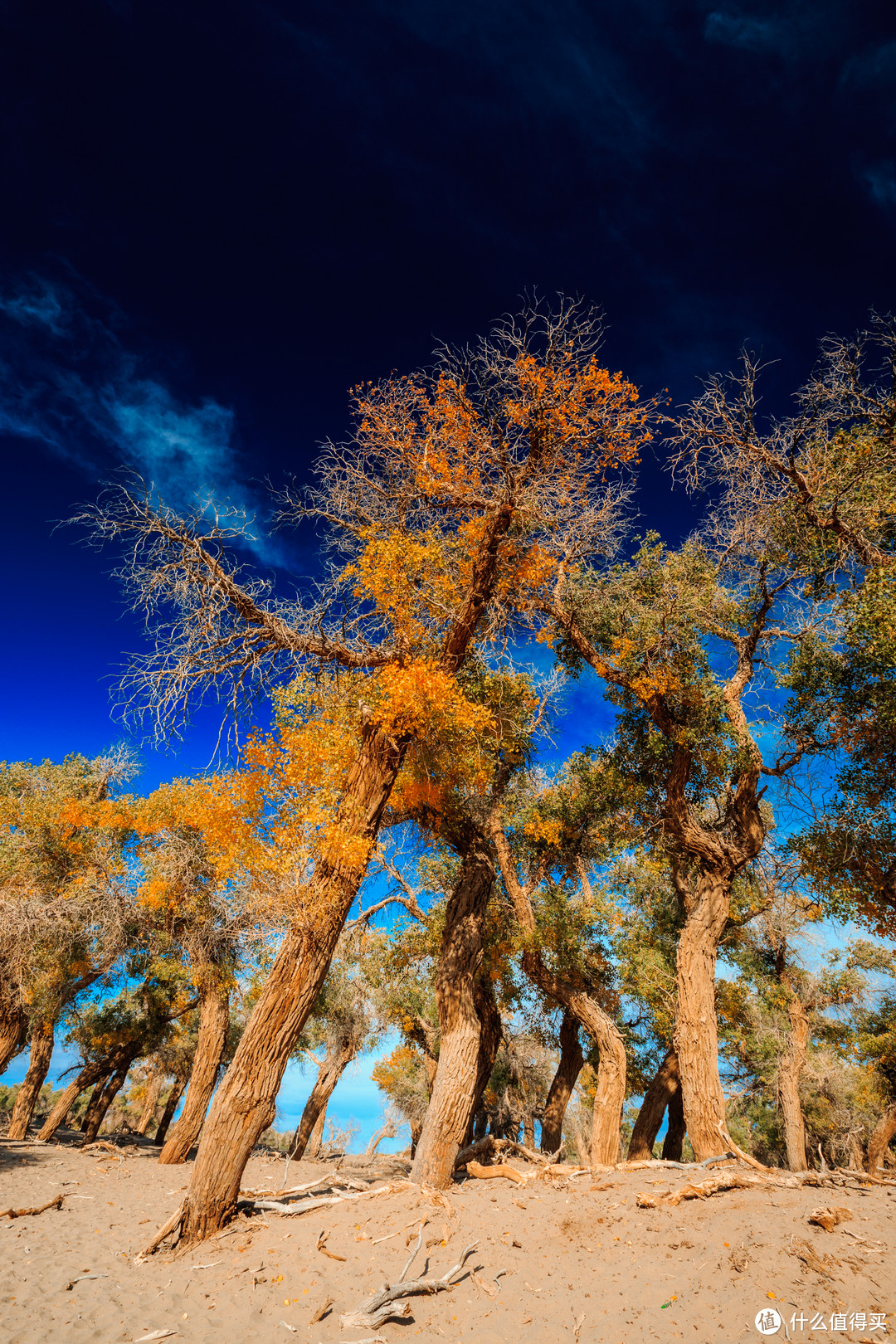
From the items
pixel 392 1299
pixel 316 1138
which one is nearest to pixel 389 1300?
pixel 392 1299

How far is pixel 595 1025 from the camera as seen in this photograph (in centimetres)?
1225

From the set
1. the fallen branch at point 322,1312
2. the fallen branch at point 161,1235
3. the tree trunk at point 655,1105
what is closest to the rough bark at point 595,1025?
the tree trunk at point 655,1105

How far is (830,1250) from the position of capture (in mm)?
4816

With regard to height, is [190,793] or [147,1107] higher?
[190,793]

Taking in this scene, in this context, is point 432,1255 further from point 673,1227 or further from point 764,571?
point 764,571

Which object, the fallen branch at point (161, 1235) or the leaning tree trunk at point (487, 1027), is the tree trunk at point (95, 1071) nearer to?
the leaning tree trunk at point (487, 1027)

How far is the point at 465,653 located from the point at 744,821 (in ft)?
19.0

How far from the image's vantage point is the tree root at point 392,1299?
4809 mm

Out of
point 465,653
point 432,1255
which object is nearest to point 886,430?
point 465,653

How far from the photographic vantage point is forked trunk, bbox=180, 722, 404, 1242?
6.73 metres

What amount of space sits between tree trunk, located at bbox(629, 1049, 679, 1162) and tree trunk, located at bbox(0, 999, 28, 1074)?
54.9ft

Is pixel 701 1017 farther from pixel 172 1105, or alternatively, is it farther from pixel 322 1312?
pixel 172 1105

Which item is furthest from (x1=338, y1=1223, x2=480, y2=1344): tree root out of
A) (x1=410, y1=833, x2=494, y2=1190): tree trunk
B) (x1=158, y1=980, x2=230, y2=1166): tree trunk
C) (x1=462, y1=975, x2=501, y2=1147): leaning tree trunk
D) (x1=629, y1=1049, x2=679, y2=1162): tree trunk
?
(x1=629, y1=1049, x2=679, y2=1162): tree trunk

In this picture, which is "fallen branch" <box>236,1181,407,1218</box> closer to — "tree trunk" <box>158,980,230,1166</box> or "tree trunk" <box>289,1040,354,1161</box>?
"tree trunk" <box>158,980,230,1166</box>
